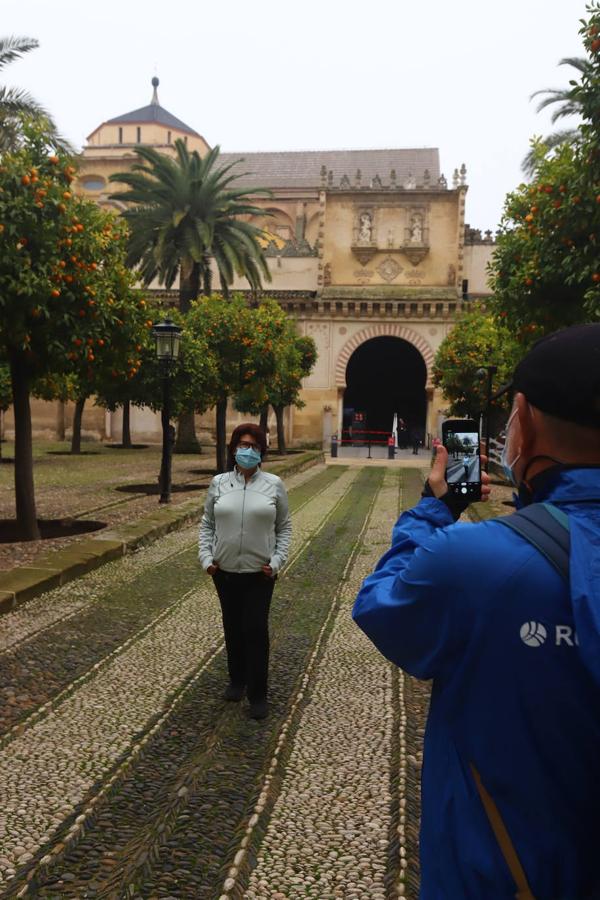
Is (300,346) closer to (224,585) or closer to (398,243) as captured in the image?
(398,243)

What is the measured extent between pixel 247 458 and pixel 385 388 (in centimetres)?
4129

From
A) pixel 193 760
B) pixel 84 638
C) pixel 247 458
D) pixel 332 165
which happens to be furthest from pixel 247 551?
pixel 332 165

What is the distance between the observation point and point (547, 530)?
1260 mm

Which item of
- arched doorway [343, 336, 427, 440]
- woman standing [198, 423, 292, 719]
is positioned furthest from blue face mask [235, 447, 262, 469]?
arched doorway [343, 336, 427, 440]

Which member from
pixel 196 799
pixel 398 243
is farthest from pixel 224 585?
pixel 398 243

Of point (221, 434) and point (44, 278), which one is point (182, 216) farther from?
point (44, 278)

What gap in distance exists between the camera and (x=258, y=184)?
163 feet

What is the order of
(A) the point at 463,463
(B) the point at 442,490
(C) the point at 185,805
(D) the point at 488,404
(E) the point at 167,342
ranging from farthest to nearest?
1. (E) the point at 167,342
2. (D) the point at 488,404
3. (C) the point at 185,805
4. (A) the point at 463,463
5. (B) the point at 442,490

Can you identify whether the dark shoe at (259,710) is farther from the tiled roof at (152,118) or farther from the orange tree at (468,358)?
the tiled roof at (152,118)

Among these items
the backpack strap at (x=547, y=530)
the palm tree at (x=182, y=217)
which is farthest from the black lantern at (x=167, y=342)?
the palm tree at (x=182, y=217)

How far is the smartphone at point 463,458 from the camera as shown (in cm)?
178

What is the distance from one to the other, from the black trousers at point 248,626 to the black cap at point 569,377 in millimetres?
3180

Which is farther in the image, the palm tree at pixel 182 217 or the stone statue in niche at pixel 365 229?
the stone statue in niche at pixel 365 229

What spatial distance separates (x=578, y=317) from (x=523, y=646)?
979 centimetres
